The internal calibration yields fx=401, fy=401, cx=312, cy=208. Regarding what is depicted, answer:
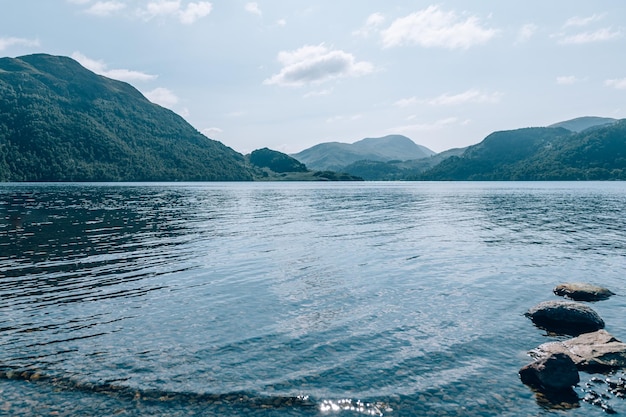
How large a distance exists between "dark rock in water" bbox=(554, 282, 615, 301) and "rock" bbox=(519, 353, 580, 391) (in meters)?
12.9

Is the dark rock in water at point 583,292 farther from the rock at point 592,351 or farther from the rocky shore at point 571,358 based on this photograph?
the rock at point 592,351

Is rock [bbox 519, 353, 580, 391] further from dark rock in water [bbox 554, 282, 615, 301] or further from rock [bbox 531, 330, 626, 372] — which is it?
dark rock in water [bbox 554, 282, 615, 301]

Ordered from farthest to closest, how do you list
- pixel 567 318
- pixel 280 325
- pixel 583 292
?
pixel 583 292 < pixel 567 318 < pixel 280 325

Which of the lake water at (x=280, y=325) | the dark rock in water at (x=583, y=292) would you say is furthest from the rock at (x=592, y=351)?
the dark rock in water at (x=583, y=292)

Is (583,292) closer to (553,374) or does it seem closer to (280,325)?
(553,374)

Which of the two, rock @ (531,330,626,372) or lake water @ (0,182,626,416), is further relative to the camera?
rock @ (531,330,626,372)

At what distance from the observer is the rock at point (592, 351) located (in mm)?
16141

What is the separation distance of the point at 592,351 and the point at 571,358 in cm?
148

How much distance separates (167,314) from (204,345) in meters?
5.02

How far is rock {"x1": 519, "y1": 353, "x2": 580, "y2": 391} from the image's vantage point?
1459 centimetres

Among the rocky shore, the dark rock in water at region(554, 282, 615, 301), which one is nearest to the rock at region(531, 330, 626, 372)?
the rocky shore

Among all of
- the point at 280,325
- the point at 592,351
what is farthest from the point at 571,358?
the point at 280,325

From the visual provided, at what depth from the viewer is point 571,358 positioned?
16266mm

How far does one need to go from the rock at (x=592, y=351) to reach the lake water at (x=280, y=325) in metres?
0.74
